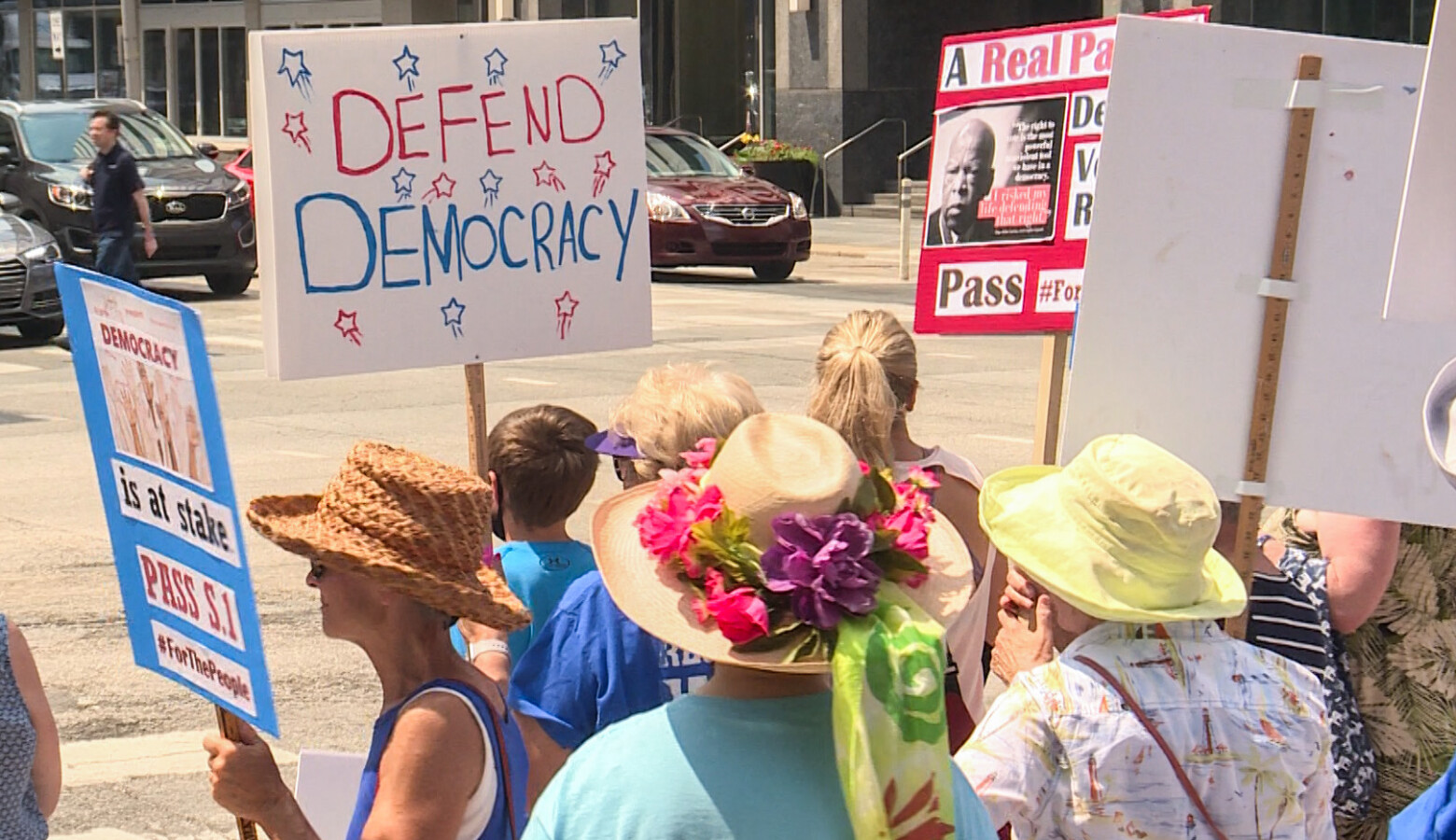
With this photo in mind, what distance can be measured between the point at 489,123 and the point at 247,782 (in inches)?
94.7

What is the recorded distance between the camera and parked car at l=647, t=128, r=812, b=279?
867 inches

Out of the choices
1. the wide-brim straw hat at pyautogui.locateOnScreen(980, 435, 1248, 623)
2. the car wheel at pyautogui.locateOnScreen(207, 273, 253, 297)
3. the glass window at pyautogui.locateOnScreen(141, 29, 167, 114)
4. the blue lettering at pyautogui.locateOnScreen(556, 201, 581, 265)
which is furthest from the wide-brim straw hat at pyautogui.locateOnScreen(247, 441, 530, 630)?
the glass window at pyautogui.locateOnScreen(141, 29, 167, 114)

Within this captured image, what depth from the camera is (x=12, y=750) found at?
3.24 m

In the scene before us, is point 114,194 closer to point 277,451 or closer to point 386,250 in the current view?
point 277,451

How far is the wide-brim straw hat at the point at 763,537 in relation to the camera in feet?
7.53

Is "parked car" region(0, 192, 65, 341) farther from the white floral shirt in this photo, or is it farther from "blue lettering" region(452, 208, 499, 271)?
the white floral shirt

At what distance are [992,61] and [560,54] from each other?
1.72 metres

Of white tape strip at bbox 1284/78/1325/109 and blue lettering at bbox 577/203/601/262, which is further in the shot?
blue lettering at bbox 577/203/601/262

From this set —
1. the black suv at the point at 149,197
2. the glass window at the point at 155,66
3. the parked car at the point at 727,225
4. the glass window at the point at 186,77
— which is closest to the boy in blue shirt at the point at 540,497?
the black suv at the point at 149,197

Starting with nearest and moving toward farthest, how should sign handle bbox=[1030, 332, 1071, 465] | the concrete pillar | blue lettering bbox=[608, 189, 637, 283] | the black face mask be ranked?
the black face mask, blue lettering bbox=[608, 189, 637, 283], sign handle bbox=[1030, 332, 1071, 465], the concrete pillar

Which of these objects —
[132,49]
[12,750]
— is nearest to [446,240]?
[12,750]

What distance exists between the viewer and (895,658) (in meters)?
2.24

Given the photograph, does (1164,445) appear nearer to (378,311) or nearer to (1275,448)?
(1275,448)

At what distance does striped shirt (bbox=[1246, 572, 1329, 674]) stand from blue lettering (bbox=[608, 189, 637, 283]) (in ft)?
7.05
